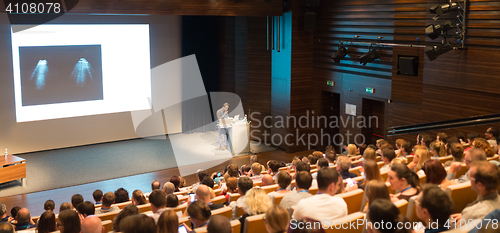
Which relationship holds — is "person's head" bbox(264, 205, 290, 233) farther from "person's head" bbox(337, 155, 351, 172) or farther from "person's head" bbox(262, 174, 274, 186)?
"person's head" bbox(337, 155, 351, 172)

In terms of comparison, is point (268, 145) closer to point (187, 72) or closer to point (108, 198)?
point (187, 72)

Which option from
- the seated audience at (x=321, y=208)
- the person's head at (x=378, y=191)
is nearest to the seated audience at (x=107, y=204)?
the seated audience at (x=321, y=208)

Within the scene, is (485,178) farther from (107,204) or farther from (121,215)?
(107,204)

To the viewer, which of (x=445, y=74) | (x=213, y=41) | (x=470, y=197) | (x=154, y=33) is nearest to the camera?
(x=470, y=197)

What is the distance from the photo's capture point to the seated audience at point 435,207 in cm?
263

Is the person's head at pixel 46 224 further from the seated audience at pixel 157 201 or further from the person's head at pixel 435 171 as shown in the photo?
the person's head at pixel 435 171

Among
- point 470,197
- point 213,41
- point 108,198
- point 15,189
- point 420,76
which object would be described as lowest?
point 15,189

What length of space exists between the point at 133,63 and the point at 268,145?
3982mm

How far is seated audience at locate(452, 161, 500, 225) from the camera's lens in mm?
2946

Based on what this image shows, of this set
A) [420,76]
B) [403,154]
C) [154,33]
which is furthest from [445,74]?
[154,33]

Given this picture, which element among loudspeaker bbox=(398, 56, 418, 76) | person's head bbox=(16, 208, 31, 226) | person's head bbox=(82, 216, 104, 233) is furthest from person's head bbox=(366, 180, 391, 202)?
loudspeaker bbox=(398, 56, 418, 76)

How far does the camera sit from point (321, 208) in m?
3.11

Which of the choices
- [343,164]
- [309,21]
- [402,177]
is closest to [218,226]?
[402,177]

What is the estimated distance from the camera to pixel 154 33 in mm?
11383
